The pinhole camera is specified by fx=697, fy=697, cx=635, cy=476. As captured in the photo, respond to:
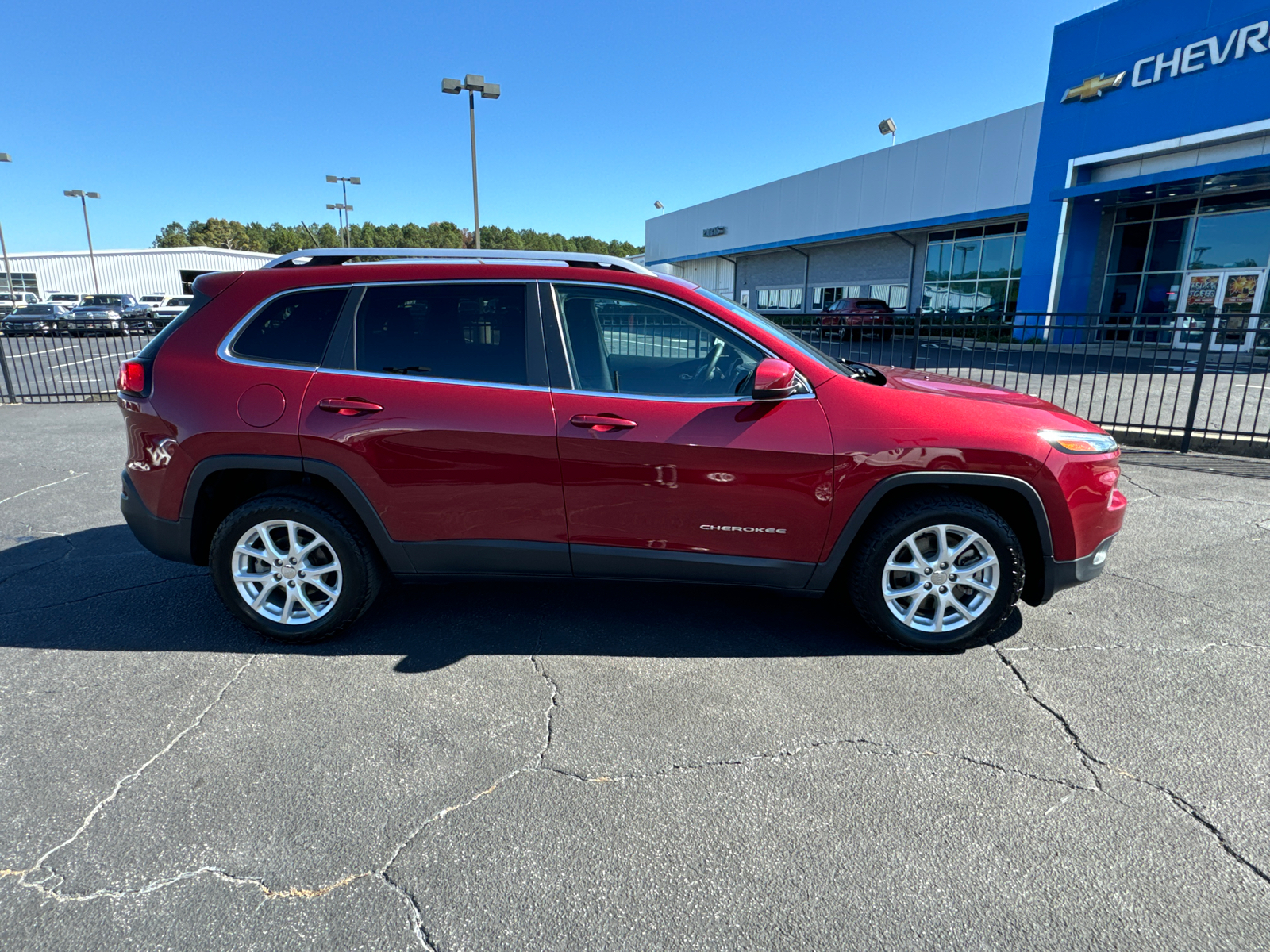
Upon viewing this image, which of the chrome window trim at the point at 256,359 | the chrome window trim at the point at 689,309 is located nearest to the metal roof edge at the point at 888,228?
the chrome window trim at the point at 689,309

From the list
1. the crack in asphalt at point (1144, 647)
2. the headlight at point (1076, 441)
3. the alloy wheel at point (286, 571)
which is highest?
the headlight at point (1076, 441)

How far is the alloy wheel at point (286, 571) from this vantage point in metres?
3.30

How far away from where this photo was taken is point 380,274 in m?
3.25

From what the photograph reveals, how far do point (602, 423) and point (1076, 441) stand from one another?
2.13 m

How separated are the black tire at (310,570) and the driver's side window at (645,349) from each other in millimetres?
1316

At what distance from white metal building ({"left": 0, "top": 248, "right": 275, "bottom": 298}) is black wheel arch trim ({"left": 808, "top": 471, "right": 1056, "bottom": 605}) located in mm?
71544

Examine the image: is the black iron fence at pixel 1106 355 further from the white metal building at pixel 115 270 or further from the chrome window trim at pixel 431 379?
the white metal building at pixel 115 270

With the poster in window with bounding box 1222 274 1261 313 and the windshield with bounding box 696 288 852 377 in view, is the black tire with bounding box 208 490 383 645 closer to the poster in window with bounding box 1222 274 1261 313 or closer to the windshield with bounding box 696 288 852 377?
the windshield with bounding box 696 288 852 377

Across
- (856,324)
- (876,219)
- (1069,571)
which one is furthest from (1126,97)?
(1069,571)

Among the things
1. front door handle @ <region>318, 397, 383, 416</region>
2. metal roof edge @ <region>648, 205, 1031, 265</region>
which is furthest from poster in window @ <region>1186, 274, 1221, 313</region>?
front door handle @ <region>318, 397, 383, 416</region>

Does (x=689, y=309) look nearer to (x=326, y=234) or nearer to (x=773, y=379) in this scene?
(x=773, y=379)

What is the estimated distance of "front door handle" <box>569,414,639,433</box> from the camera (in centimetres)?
303

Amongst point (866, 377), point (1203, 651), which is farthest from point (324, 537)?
point (1203, 651)

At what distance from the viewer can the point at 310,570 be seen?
333cm
